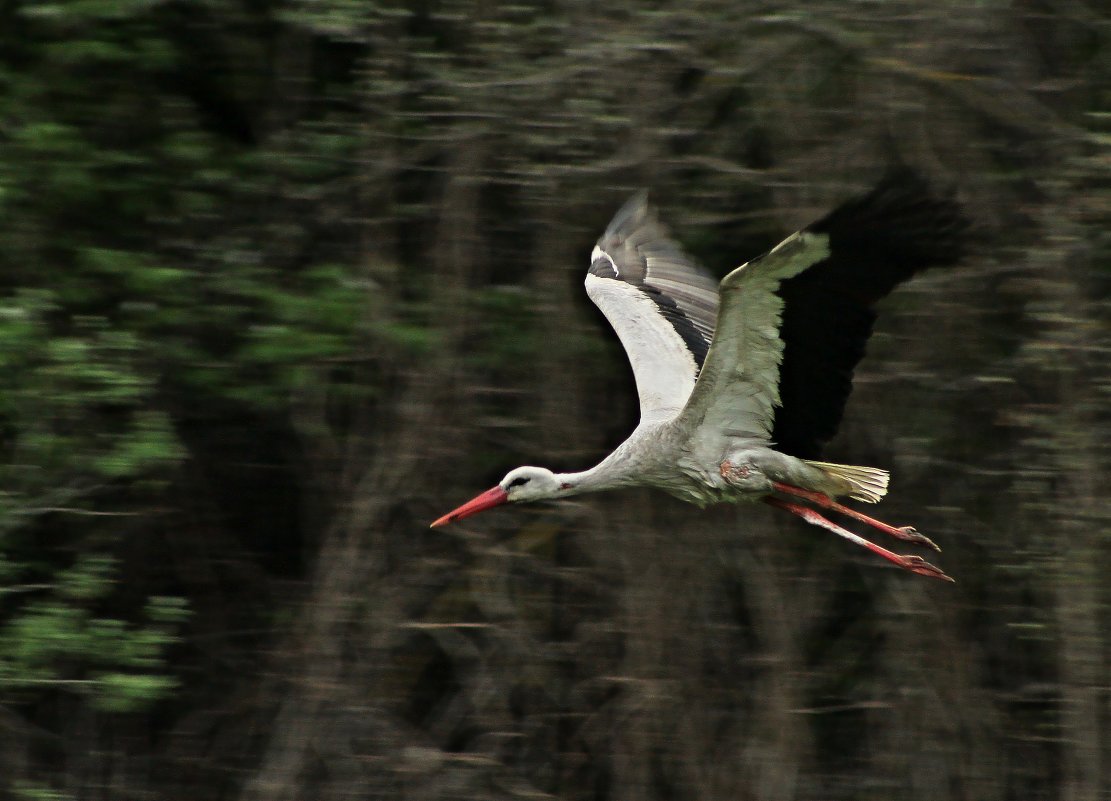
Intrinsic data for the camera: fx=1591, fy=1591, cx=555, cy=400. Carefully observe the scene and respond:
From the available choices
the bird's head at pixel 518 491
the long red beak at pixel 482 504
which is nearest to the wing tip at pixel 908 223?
the bird's head at pixel 518 491

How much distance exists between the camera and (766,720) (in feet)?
19.4

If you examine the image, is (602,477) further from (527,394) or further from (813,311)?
(813,311)

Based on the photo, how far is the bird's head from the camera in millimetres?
5727

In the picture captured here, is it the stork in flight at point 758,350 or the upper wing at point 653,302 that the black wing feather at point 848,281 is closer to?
the stork in flight at point 758,350

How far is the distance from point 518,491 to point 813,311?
1388 mm

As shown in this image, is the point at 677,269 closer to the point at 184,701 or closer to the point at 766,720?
the point at 766,720

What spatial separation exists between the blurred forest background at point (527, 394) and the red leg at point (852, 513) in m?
0.27

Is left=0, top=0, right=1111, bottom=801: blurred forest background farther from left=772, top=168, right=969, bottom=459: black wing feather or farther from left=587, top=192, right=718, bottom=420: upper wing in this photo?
left=772, top=168, right=969, bottom=459: black wing feather

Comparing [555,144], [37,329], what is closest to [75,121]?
[37,329]

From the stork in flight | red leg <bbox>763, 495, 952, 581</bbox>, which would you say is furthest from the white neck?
red leg <bbox>763, 495, 952, 581</bbox>

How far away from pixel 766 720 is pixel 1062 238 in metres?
2.05

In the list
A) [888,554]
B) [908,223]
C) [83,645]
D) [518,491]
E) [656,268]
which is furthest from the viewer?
[656,268]

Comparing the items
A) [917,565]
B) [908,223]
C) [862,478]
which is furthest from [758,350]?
[917,565]

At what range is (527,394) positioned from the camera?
598 centimetres
